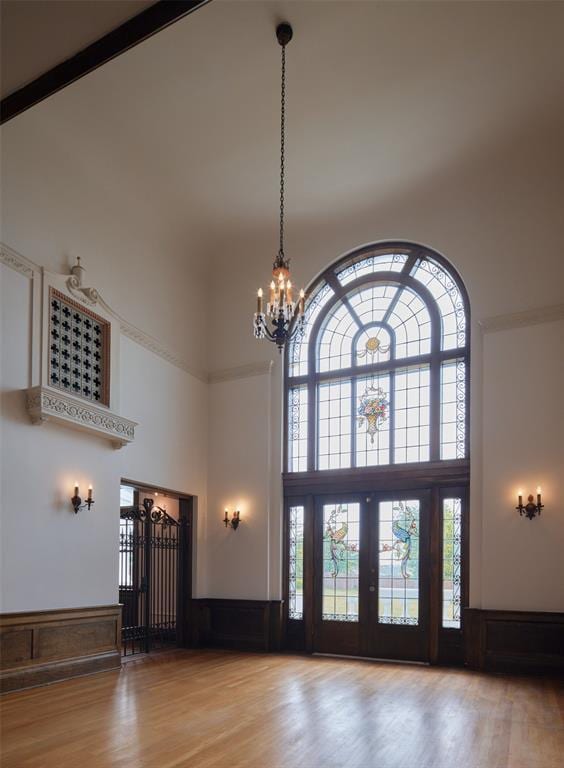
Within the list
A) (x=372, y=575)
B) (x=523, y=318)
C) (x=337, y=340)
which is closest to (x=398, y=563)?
(x=372, y=575)

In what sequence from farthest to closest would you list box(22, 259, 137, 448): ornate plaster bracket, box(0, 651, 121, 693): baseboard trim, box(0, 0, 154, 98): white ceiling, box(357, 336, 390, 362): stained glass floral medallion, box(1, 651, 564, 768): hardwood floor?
box(357, 336, 390, 362): stained glass floral medallion < box(22, 259, 137, 448): ornate plaster bracket < box(0, 651, 121, 693): baseboard trim < box(1, 651, 564, 768): hardwood floor < box(0, 0, 154, 98): white ceiling

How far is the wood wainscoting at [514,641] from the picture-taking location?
24.8ft

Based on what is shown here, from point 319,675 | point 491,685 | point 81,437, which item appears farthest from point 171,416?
point 491,685

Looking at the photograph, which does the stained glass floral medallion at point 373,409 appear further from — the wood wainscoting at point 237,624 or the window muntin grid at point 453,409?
the wood wainscoting at point 237,624

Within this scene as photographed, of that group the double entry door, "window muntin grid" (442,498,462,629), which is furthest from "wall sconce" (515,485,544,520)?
the double entry door

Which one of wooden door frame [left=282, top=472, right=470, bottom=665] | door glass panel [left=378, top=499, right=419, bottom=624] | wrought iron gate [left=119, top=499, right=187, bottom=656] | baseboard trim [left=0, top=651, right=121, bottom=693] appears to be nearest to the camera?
baseboard trim [left=0, top=651, right=121, bottom=693]

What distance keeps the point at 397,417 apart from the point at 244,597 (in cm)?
346

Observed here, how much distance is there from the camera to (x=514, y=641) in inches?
307

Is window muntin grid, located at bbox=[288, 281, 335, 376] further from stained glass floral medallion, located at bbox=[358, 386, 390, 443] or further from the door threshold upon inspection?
the door threshold

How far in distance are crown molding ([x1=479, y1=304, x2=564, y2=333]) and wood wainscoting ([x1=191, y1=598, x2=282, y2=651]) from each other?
4.79 metres

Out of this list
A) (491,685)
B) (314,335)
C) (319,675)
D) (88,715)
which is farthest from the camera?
(314,335)

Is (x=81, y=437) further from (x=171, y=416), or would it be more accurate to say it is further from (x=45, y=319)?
(x=171, y=416)

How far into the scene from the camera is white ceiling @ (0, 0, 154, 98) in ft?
10.8

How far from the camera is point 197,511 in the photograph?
403 inches
